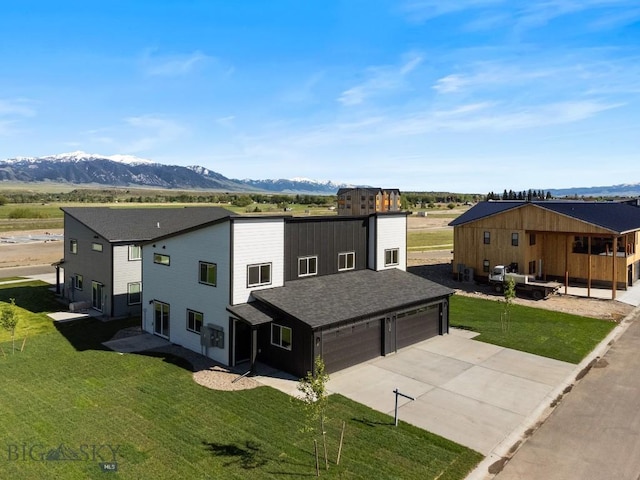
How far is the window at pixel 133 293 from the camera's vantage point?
100ft

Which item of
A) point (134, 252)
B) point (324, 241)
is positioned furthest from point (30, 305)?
point (324, 241)

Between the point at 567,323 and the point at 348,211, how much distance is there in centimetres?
1573

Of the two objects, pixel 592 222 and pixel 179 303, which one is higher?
pixel 592 222

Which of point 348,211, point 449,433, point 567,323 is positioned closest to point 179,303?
point 348,211

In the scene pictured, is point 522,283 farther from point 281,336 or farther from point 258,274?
point 258,274

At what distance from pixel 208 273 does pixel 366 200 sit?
11278mm

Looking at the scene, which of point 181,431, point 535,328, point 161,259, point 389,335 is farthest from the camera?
point 535,328

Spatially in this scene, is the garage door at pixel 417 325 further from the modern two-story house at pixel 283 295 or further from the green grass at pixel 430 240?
the green grass at pixel 430 240

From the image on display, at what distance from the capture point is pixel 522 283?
37594mm

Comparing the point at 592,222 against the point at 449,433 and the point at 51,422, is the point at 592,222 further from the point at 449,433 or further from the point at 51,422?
the point at 51,422

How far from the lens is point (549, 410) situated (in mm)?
16969

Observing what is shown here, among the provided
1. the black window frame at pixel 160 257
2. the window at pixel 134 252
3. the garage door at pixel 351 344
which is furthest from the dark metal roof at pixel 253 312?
the window at pixel 134 252

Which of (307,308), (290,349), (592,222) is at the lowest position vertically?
(290,349)

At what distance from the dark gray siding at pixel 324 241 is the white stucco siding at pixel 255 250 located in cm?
69
